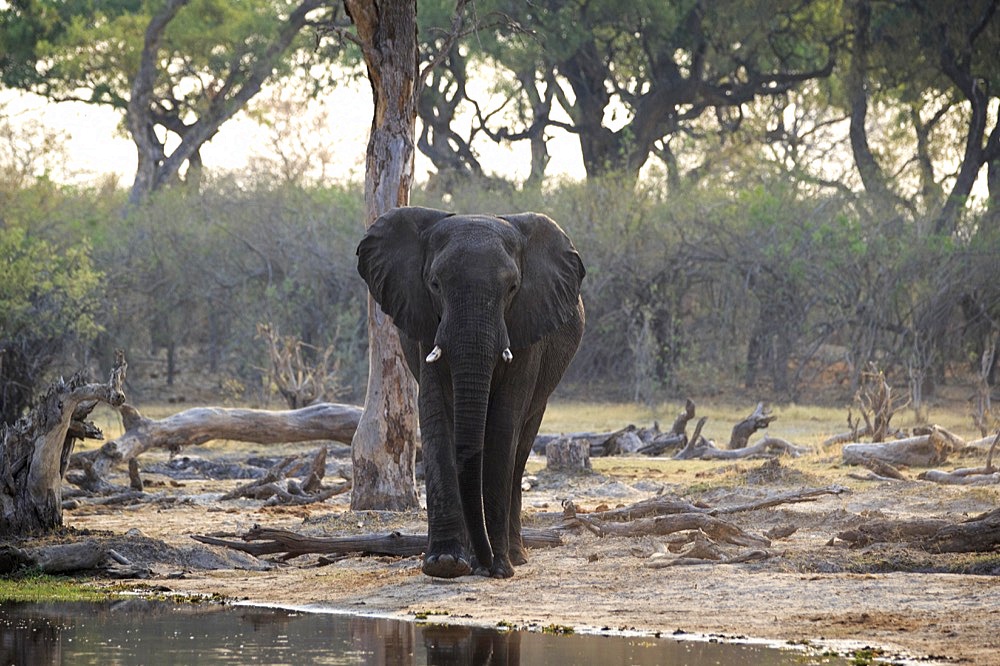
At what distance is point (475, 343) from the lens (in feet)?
29.9

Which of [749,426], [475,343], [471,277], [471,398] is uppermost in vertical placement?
[471,277]

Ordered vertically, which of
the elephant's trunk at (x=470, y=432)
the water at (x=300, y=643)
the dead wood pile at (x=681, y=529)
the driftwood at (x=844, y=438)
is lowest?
the water at (x=300, y=643)

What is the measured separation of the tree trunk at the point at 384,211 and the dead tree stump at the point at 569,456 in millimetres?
3448

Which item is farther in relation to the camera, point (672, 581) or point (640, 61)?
point (640, 61)

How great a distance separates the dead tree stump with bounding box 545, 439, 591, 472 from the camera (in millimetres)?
16891

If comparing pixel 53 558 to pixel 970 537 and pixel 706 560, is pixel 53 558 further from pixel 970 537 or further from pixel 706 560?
pixel 970 537

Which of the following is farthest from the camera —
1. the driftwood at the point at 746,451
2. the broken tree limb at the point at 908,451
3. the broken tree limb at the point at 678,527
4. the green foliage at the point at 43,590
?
the driftwood at the point at 746,451

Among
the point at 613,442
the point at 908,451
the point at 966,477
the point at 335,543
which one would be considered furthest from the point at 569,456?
the point at 335,543

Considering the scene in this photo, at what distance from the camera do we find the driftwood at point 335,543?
1080 centimetres

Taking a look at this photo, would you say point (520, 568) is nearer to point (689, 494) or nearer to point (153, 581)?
point (153, 581)

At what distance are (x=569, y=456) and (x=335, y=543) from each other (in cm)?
636

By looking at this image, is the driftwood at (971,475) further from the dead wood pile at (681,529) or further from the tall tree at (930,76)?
the tall tree at (930,76)

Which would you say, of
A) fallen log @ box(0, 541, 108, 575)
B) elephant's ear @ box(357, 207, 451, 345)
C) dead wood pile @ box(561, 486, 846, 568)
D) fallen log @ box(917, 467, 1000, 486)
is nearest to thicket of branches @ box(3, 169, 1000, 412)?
fallen log @ box(917, 467, 1000, 486)

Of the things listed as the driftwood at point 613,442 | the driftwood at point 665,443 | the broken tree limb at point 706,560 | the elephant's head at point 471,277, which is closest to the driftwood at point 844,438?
the driftwood at point 665,443
